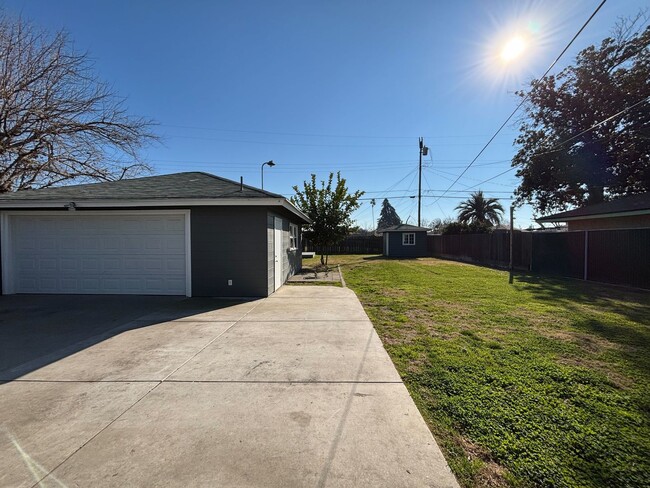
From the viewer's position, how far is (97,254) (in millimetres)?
8633

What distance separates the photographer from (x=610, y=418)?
2662mm

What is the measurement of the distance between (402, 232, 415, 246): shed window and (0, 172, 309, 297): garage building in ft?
59.8

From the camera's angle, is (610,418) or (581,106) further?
(581,106)

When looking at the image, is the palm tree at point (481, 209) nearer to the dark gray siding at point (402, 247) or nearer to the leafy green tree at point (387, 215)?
the dark gray siding at point (402, 247)

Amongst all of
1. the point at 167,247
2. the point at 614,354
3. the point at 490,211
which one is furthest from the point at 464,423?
the point at 490,211

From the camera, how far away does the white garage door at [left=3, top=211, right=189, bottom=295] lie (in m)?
8.50

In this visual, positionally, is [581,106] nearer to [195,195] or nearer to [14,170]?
[195,195]

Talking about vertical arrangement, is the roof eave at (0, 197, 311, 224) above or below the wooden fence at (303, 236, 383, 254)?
above

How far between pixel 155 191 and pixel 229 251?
8.84 ft

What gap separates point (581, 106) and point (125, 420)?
2592 cm

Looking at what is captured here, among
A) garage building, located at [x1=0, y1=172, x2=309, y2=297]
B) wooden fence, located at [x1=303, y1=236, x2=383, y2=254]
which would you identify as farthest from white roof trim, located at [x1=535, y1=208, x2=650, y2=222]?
wooden fence, located at [x1=303, y1=236, x2=383, y2=254]

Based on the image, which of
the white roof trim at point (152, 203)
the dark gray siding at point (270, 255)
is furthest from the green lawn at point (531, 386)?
the white roof trim at point (152, 203)

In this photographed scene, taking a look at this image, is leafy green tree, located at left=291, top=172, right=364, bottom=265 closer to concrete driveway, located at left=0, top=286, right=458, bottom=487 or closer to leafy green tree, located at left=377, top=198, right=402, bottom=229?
concrete driveway, located at left=0, top=286, right=458, bottom=487

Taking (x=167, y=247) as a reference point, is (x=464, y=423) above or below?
below
